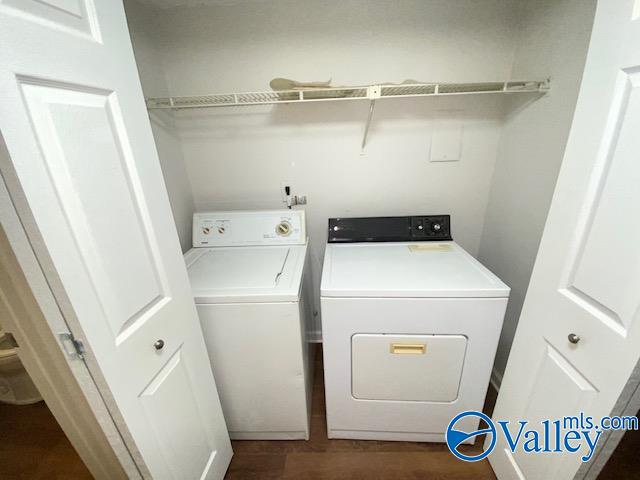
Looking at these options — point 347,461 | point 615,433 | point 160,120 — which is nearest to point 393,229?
point 615,433

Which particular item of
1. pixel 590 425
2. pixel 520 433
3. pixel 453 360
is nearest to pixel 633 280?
pixel 590 425

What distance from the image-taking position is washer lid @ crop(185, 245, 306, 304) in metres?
1.21

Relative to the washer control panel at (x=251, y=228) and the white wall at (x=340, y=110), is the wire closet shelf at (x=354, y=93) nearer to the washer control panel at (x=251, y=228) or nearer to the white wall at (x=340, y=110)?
the white wall at (x=340, y=110)

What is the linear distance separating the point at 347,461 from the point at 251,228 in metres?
1.46

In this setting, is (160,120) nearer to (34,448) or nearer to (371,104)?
(371,104)

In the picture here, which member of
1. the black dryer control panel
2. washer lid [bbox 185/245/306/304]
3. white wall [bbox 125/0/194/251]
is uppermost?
white wall [bbox 125/0/194/251]

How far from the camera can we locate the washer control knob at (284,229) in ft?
5.66

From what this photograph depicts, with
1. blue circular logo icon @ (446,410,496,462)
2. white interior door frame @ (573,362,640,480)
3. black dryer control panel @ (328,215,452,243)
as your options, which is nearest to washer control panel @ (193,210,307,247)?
black dryer control panel @ (328,215,452,243)


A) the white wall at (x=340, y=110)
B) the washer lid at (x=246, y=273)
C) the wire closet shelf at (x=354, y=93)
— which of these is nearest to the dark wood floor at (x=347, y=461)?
the washer lid at (x=246, y=273)

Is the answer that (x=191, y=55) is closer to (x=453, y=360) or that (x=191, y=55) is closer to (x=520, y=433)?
(x=453, y=360)

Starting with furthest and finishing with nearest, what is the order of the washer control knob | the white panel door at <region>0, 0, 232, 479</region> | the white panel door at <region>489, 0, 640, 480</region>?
the washer control knob → the white panel door at <region>489, 0, 640, 480</region> → the white panel door at <region>0, 0, 232, 479</region>

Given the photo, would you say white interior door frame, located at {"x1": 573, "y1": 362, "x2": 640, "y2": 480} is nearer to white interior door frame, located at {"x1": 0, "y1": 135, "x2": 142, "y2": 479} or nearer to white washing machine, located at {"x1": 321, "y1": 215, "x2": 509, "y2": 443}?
white washing machine, located at {"x1": 321, "y1": 215, "x2": 509, "y2": 443}

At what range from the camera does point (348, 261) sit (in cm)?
147

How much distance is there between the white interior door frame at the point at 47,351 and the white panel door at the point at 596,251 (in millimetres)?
1442
